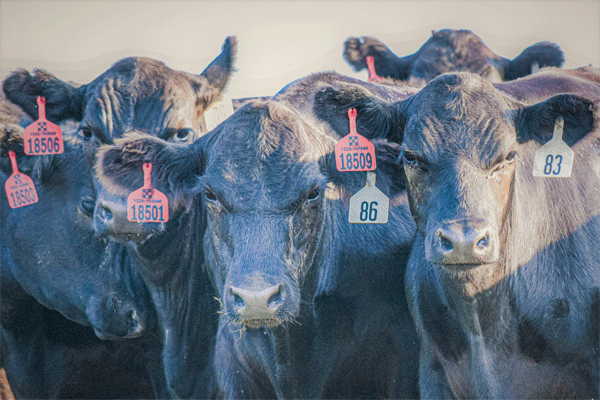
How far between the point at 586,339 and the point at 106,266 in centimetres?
320

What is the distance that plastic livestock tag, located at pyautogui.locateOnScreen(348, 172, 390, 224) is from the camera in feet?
12.6

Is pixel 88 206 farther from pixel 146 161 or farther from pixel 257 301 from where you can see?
pixel 257 301

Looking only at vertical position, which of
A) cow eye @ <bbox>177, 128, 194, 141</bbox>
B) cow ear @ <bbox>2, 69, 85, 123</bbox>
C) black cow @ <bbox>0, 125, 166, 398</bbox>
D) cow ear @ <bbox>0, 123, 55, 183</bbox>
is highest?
cow ear @ <bbox>2, 69, 85, 123</bbox>

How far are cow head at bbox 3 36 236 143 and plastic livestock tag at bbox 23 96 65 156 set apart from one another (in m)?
0.18

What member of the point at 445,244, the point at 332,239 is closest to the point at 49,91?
the point at 332,239

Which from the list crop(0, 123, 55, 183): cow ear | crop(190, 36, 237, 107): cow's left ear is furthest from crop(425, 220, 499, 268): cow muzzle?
crop(0, 123, 55, 183): cow ear

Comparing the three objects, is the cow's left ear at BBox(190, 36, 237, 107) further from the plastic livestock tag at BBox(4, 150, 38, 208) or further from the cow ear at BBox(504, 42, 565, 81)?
the cow ear at BBox(504, 42, 565, 81)

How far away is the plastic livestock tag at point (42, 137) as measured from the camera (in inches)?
191

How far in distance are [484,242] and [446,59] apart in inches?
194

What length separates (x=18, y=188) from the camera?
511 centimetres

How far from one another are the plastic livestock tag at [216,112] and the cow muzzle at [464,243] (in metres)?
2.95

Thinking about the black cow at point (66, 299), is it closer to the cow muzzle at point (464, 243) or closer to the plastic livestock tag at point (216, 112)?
the plastic livestock tag at point (216, 112)

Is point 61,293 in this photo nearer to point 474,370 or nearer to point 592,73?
point 474,370

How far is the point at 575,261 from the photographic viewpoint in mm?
3625
